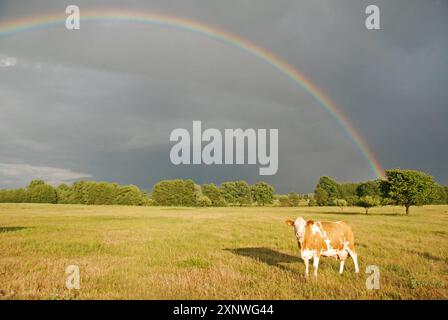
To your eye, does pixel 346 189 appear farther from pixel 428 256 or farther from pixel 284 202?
pixel 428 256

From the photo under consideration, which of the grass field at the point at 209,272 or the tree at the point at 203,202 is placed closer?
the grass field at the point at 209,272

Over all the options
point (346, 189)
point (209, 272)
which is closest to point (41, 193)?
point (346, 189)

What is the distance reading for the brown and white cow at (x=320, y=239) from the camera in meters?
11.0

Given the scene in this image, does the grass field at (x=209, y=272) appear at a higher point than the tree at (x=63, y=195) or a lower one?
higher

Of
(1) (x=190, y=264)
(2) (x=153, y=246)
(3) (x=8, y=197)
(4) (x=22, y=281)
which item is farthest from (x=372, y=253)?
(3) (x=8, y=197)

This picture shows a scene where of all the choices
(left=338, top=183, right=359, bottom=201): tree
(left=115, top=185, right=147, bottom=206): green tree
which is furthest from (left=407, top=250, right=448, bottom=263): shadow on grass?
(left=338, top=183, right=359, bottom=201): tree

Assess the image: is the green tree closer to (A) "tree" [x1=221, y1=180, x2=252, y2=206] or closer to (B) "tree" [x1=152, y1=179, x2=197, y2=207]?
(B) "tree" [x1=152, y1=179, x2=197, y2=207]

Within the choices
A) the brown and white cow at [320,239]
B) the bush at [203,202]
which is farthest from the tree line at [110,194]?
the brown and white cow at [320,239]

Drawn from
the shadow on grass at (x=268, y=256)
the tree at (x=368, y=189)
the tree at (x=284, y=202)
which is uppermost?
the shadow on grass at (x=268, y=256)

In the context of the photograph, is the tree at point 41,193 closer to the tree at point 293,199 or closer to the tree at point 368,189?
the tree at point 293,199

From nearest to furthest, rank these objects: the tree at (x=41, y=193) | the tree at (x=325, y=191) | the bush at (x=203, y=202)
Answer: the tree at (x=325, y=191) < the tree at (x=41, y=193) < the bush at (x=203, y=202)

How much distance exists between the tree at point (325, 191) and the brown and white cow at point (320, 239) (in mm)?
118050

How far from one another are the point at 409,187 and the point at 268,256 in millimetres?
57025
